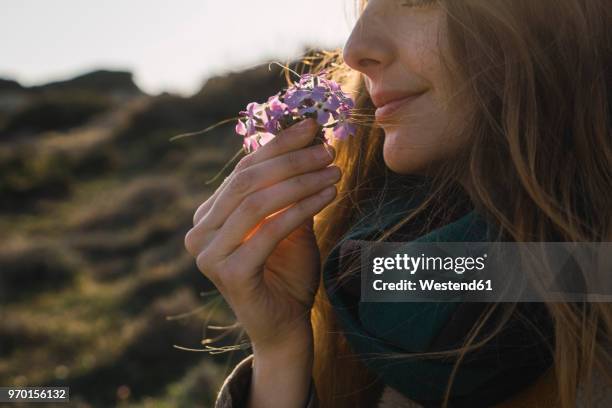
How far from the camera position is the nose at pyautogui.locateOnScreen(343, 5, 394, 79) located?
6.04ft

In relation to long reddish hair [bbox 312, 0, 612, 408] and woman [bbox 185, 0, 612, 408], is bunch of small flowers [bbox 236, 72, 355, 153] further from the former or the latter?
long reddish hair [bbox 312, 0, 612, 408]

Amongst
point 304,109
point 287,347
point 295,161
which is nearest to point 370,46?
point 304,109

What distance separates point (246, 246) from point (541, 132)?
766 millimetres

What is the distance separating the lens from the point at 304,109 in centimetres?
183

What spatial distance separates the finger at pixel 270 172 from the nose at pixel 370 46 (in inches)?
9.4

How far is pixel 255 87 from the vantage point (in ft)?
71.9

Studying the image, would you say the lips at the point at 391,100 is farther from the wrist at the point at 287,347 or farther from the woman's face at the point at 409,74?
the wrist at the point at 287,347

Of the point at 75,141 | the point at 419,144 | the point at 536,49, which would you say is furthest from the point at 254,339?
the point at 75,141

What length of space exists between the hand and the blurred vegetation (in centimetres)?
70

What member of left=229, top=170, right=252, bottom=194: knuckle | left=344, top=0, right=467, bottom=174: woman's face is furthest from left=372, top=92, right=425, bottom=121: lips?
left=229, top=170, right=252, bottom=194: knuckle

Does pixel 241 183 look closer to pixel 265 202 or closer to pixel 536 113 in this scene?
pixel 265 202

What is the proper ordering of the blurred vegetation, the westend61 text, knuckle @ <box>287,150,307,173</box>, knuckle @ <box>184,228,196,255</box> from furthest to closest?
the blurred vegetation < knuckle @ <box>184,228,196,255</box> < knuckle @ <box>287,150,307,173</box> < the westend61 text

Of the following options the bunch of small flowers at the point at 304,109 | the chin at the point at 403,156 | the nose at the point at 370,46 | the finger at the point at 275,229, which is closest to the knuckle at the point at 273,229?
the finger at the point at 275,229

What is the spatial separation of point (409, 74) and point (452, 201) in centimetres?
35
